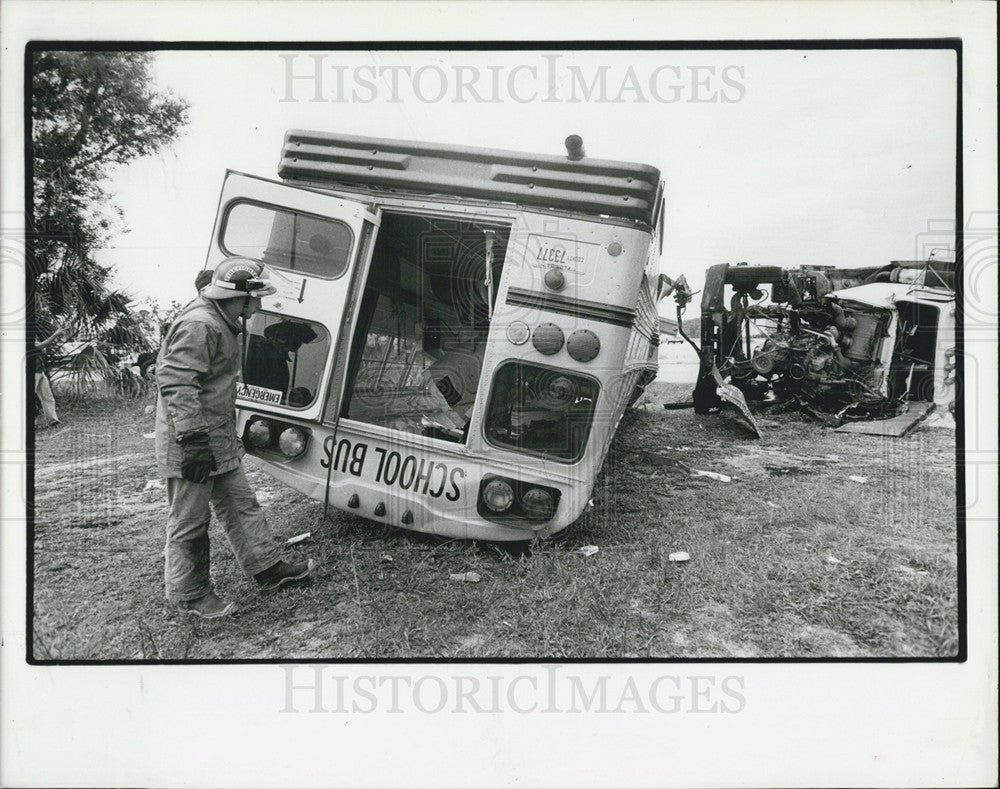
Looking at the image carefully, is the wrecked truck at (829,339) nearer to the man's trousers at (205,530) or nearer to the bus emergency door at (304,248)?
the bus emergency door at (304,248)

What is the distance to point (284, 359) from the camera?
227cm

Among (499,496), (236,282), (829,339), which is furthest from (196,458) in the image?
(829,339)

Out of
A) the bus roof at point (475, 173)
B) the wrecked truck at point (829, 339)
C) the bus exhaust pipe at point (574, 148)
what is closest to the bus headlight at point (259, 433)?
the bus roof at point (475, 173)

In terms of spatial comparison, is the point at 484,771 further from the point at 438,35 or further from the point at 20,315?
the point at 438,35

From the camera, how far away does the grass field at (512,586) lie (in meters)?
2.06

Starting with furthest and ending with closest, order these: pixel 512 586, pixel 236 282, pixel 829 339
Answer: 1. pixel 829 339
2. pixel 512 586
3. pixel 236 282

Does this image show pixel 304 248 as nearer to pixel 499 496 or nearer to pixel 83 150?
pixel 83 150

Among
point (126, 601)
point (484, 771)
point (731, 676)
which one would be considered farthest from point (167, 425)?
point (731, 676)

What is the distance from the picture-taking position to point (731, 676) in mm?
2088

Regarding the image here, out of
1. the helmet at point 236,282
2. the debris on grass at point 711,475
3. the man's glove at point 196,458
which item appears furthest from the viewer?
the debris on grass at point 711,475

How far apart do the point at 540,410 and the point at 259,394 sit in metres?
1.29

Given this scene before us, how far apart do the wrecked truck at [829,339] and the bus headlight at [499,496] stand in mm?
1425

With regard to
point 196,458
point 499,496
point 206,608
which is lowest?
point 206,608

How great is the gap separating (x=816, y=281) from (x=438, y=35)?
2117mm
